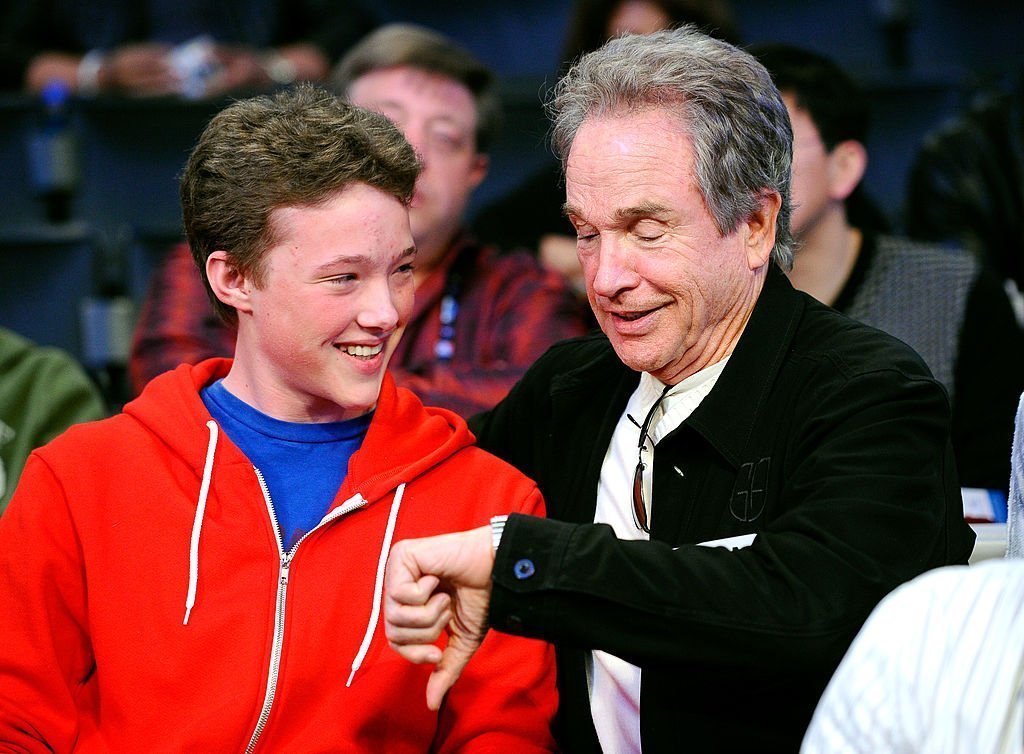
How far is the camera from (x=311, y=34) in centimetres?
388

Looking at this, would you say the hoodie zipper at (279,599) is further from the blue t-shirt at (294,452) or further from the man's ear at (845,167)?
the man's ear at (845,167)

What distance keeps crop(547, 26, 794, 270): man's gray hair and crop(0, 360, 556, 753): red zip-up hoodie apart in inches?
17.8

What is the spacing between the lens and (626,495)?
1717mm

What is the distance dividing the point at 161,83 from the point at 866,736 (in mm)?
2996

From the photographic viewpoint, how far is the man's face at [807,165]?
246cm

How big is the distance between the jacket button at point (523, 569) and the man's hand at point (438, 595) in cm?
3

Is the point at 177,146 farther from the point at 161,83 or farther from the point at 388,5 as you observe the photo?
the point at 388,5

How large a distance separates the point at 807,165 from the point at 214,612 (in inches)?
55.8

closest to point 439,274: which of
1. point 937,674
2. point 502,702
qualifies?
point 502,702

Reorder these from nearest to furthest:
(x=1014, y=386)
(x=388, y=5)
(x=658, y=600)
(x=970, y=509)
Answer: (x=658, y=600), (x=970, y=509), (x=1014, y=386), (x=388, y=5)

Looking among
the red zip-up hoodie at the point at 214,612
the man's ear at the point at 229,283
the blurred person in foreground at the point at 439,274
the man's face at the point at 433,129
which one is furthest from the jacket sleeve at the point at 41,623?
the man's face at the point at 433,129

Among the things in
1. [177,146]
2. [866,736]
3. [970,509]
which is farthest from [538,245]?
[866,736]

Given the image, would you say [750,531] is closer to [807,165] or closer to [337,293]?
[337,293]

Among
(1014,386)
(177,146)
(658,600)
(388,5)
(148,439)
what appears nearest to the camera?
(658,600)
